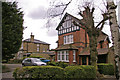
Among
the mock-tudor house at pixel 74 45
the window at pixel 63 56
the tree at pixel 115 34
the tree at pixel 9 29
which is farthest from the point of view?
the window at pixel 63 56

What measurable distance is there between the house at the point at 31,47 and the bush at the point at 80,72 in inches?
1250

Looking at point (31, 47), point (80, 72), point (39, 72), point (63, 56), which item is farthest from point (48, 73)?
point (31, 47)

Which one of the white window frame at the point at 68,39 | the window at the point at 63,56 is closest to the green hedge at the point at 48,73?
the window at the point at 63,56

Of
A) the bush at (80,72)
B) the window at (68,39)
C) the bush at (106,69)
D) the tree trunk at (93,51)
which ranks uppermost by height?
the window at (68,39)

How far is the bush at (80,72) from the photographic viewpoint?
802cm

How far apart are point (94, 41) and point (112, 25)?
7903 mm

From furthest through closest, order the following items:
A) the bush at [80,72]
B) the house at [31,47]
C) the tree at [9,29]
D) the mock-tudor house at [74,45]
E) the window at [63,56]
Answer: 1. the house at [31,47]
2. the window at [63,56]
3. the mock-tudor house at [74,45]
4. the tree at [9,29]
5. the bush at [80,72]

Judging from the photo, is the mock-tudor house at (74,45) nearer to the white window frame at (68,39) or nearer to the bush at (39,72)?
the white window frame at (68,39)

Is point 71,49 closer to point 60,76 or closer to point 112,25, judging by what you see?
point 60,76

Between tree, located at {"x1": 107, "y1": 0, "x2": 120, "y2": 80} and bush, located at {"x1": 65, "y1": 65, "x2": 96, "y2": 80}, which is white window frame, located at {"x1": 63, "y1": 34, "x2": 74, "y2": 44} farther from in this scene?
tree, located at {"x1": 107, "y1": 0, "x2": 120, "y2": 80}

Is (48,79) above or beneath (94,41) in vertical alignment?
beneath

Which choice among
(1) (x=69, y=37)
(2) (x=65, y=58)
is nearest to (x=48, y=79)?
(2) (x=65, y=58)

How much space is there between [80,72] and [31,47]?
3427cm

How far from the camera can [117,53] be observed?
2.96m
